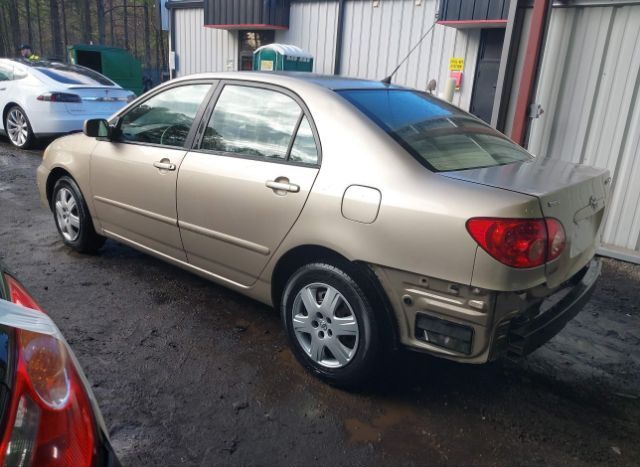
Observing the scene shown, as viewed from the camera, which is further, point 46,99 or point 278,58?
point 46,99

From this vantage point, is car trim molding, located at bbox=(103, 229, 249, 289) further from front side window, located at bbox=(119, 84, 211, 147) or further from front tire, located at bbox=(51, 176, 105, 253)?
front side window, located at bbox=(119, 84, 211, 147)

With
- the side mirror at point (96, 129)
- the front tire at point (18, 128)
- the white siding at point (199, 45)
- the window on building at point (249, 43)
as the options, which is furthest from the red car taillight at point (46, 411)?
the white siding at point (199, 45)

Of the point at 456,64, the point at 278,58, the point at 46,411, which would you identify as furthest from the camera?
the point at 278,58

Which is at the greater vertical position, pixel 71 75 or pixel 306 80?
pixel 306 80

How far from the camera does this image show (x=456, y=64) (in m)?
7.93

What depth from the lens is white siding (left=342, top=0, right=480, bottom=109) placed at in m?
7.91

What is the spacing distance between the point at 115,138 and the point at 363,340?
257cm

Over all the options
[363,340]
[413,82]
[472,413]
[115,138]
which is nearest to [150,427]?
[363,340]

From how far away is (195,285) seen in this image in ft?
13.3

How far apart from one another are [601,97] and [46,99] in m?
8.13

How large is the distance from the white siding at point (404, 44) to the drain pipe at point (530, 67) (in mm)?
2604

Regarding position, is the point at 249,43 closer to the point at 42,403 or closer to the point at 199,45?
the point at 199,45

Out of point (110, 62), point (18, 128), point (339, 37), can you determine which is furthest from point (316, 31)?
point (110, 62)

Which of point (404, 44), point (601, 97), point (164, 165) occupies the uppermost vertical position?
point (404, 44)
